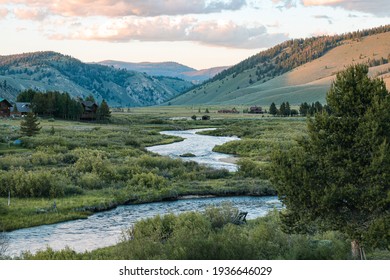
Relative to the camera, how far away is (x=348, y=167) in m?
18.0

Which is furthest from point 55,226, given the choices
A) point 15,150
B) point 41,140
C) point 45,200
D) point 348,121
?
point 41,140

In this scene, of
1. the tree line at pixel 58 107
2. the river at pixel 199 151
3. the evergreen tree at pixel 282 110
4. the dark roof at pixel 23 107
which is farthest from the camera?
the evergreen tree at pixel 282 110

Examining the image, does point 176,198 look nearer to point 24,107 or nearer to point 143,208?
point 143,208

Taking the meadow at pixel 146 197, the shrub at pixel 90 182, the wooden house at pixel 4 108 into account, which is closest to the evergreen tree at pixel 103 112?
the wooden house at pixel 4 108

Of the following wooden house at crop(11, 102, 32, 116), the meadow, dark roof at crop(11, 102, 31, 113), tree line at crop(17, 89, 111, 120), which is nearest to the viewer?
the meadow

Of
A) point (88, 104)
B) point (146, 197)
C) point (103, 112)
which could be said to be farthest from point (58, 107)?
point (146, 197)

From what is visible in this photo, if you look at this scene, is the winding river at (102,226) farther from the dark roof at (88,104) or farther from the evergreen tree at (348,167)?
the dark roof at (88,104)

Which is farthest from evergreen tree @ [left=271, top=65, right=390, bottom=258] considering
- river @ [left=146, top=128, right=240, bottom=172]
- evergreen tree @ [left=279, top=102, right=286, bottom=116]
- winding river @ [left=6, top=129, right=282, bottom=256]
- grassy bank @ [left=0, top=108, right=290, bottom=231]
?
evergreen tree @ [left=279, top=102, right=286, bottom=116]

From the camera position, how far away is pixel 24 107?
126 m

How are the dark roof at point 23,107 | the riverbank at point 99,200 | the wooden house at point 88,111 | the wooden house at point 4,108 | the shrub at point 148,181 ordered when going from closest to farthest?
the riverbank at point 99,200 < the shrub at point 148,181 < the wooden house at point 4,108 < the dark roof at point 23,107 < the wooden house at point 88,111

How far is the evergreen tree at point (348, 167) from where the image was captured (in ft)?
57.0

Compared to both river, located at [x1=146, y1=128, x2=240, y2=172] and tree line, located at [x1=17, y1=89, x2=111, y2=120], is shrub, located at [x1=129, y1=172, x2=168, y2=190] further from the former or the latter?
tree line, located at [x1=17, y1=89, x2=111, y2=120]

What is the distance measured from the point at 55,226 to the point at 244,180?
2104 cm

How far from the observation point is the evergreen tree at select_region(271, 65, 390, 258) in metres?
17.4
